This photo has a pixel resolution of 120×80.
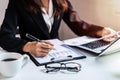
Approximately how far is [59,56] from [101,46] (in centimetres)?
26

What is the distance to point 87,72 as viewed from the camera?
3.20 feet

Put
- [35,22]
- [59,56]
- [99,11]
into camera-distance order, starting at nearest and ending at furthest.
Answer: [59,56]
[35,22]
[99,11]

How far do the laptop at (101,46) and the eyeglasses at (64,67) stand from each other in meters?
0.17

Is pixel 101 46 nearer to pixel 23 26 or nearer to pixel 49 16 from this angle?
pixel 49 16

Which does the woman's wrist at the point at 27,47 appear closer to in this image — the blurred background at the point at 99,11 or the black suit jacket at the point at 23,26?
the black suit jacket at the point at 23,26

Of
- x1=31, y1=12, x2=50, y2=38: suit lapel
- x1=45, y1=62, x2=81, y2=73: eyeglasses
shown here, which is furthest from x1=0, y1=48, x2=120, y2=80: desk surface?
x1=31, y1=12, x2=50, y2=38: suit lapel

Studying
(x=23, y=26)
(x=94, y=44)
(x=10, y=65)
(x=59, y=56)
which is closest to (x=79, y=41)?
(x=94, y=44)

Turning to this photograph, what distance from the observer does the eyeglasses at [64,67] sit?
0.99m

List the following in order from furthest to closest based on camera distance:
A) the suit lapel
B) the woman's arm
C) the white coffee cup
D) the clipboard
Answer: the suit lapel, the woman's arm, the clipboard, the white coffee cup

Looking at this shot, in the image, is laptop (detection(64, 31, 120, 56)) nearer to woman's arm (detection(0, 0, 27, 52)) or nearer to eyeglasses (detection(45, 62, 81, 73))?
eyeglasses (detection(45, 62, 81, 73))

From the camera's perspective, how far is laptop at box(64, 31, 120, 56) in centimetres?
113

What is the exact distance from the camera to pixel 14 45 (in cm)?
118

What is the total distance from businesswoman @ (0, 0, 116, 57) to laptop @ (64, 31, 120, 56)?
13 cm

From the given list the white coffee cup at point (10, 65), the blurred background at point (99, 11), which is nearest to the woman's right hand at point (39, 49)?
the white coffee cup at point (10, 65)
